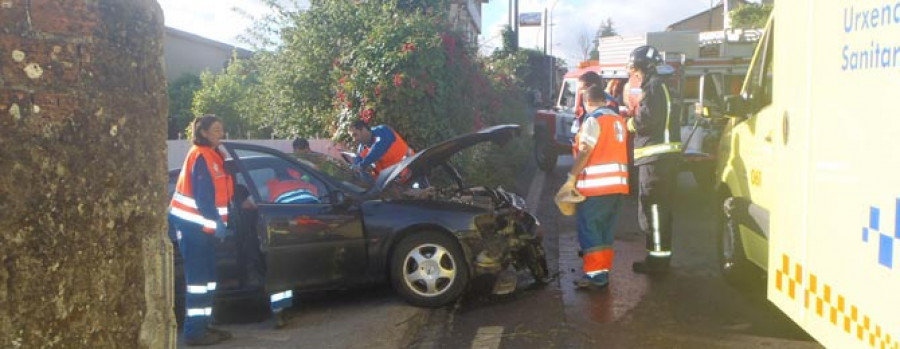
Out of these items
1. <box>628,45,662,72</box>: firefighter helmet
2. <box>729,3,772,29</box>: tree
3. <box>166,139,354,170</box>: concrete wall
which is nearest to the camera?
<box>628,45,662,72</box>: firefighter helmet

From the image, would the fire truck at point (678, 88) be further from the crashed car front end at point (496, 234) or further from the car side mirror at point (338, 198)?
the car side mirror at point (338, 198)

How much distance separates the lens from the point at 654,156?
7.21 m

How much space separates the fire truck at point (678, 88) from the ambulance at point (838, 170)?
3.68 m

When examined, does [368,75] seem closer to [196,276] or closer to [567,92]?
[196,276]

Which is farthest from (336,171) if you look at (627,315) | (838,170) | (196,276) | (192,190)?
(838,170)

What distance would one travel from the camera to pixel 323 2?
12242 mm

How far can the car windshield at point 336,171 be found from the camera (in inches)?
261

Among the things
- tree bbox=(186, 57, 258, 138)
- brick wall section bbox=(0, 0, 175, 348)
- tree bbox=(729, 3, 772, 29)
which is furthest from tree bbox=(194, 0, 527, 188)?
tree bbox=(729, 3, 772, 29)

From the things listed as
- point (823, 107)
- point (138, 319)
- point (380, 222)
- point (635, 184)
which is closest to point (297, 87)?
point (635, 184)

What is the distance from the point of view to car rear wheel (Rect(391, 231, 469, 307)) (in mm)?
6289

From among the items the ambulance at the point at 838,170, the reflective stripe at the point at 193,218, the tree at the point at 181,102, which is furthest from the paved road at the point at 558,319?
the tree at the point at 181,102

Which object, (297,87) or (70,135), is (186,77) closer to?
(297,87)

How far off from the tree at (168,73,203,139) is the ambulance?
13.5 meters

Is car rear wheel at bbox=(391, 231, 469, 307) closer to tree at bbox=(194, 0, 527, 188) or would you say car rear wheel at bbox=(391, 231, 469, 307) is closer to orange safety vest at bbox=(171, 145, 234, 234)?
orange safety vest at bbox=(171, 145, 234, 234)
